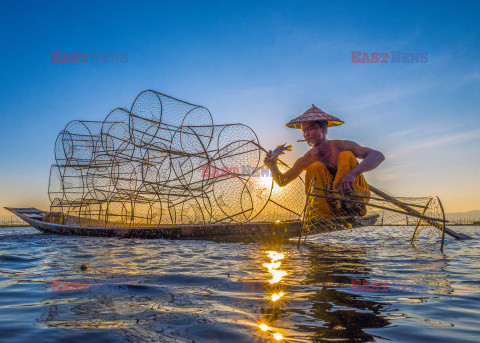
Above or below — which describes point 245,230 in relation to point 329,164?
below

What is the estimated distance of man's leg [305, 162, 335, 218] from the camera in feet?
18.3

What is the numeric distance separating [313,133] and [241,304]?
3.76 metres

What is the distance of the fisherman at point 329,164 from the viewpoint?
472 cm

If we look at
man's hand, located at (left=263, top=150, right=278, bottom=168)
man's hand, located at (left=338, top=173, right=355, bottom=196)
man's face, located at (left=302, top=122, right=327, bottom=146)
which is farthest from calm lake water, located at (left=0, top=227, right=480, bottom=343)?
man's face, located at (left=302, top=122, right=327, bottom=146)

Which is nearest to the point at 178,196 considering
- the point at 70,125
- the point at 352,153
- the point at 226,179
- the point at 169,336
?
the point at 226,179

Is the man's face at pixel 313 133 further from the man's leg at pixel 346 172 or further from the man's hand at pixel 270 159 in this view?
the man's hand at pixel 270 159

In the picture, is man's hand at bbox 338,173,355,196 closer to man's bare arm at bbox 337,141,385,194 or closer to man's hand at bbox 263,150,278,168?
man's bare arm at bbox 337,141,385,194

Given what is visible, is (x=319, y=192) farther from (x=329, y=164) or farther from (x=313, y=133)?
(x=313, y=133)

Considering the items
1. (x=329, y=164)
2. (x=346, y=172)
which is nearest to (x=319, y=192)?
(x=329, y=164)

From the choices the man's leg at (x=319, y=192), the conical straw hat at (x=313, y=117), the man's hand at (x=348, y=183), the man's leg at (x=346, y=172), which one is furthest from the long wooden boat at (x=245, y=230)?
the conical straw hat at (x=313, y=117)

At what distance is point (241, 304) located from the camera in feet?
6.48

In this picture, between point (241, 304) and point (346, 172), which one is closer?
point (241, 304)

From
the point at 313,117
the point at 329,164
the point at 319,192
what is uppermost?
the point at 313,117

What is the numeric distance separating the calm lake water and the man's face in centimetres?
239
